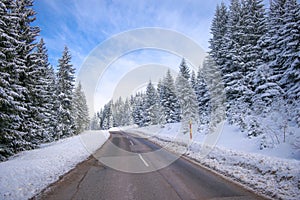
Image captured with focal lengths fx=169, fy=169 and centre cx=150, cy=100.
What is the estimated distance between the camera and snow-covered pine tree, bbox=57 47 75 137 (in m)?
25.4

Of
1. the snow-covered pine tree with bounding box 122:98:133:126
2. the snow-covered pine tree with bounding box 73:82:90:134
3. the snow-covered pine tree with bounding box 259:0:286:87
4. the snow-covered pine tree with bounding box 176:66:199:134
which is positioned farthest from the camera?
the snow-covered pine tree with bounding box 122:98:133:126

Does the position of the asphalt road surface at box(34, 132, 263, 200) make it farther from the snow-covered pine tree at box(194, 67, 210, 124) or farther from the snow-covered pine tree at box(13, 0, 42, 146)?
the snow-covered pine tree at box(194, 67, 210, 124)

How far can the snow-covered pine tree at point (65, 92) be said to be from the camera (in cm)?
2544

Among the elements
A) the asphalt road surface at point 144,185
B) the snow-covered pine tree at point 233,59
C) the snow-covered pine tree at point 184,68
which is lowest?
the asphalt road surface at point 144,185

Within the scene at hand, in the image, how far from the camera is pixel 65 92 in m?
26.2

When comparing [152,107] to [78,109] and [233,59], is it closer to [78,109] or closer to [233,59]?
[78,109]

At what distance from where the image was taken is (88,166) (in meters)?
7.90

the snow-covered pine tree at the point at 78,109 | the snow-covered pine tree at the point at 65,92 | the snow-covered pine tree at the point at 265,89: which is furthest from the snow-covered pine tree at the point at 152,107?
the snow-covered pine tree at the point at 265,89

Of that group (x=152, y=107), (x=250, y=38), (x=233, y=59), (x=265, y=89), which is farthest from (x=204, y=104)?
(x=152, y=107)

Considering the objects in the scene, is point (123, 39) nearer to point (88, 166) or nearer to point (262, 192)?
point (88, 166)

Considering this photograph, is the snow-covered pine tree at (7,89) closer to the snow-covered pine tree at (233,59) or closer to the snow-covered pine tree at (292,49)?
the snow-covered pine tree at (233,59)

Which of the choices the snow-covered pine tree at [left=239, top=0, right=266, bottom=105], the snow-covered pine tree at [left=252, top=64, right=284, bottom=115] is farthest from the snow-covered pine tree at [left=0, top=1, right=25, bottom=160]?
the snow-covered pine tree at [left=239, top=0, right=266, bottom=105]

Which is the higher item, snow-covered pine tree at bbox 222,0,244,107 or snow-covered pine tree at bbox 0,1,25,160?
snow-covered pine tree at bbox 222,0,244,107

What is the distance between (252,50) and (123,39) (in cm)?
1429
